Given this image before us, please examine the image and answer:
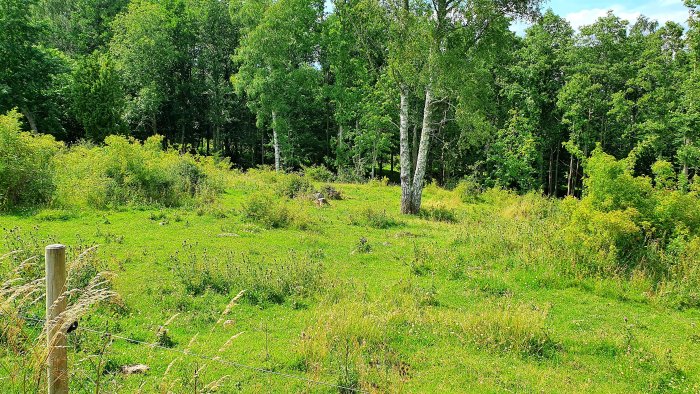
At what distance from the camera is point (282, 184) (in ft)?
68.7

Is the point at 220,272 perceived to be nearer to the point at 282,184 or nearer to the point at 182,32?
the point at 282,184

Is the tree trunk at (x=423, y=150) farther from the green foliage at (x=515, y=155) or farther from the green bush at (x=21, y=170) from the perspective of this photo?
the green foliage at (x=515, y=155)

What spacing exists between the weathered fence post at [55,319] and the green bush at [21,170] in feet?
42.8

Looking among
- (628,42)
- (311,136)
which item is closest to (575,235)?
(628,42)

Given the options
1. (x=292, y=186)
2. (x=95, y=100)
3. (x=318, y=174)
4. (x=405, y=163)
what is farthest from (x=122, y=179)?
(x=95, y=100)

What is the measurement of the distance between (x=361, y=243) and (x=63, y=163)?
11.7m

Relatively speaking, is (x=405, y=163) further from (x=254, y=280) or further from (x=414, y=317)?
(x=414, y=317)

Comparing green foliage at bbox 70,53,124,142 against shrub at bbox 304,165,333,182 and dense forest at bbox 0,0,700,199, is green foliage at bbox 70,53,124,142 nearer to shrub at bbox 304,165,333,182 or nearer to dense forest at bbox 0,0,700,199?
dense forest at bbox 0,0,700,199

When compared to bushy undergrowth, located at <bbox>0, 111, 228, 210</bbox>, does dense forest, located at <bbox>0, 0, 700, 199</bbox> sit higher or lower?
higher

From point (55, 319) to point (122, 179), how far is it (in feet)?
48.7

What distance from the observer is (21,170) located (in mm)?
14102

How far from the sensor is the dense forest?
3147 centimetres

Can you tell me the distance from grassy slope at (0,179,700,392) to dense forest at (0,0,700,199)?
47.7 ft

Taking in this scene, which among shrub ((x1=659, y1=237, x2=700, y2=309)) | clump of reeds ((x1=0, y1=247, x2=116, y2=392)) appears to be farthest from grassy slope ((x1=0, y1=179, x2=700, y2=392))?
clump of reeds ((x1=0, y1=247, x2=116, y2=392))
